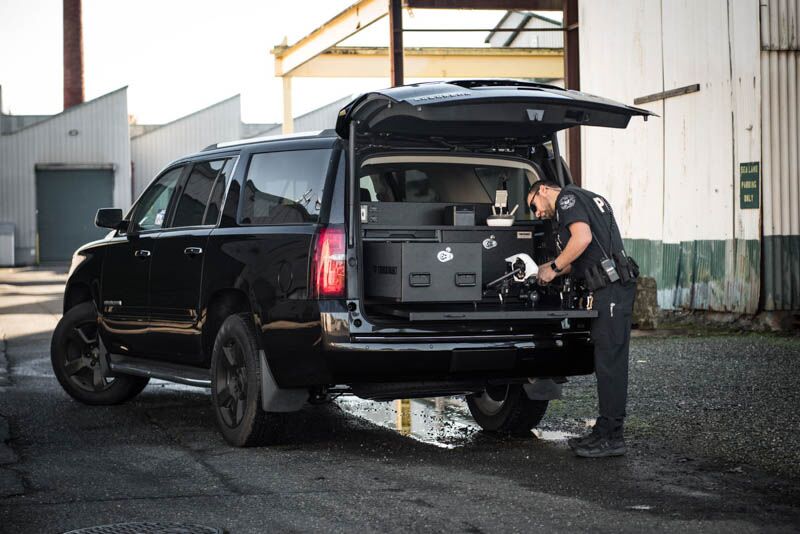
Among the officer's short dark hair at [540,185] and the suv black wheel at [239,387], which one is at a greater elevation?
the officer's short dark hair at [540,185]

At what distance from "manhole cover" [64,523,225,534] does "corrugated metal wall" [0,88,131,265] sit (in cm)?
3946

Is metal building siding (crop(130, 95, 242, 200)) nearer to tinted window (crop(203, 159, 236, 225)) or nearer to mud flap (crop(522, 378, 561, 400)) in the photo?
tinted window (crop(203, 159, 236, 225))

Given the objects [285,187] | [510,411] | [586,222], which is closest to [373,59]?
[510,411]

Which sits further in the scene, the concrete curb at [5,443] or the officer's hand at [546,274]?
the officer's hand at [546,274]

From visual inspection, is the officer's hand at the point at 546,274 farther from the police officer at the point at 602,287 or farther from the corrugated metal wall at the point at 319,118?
the corrugated metal wall at the point at 319,118

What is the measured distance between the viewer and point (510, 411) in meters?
8.11

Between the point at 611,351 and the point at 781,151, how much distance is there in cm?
793

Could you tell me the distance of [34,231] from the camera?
143 ft

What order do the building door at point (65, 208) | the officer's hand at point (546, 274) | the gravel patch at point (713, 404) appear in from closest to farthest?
1. the officer's hand at point (546, 274)
2. the gravel patch at point (713, 404)
3. the building door at point (65, 208)

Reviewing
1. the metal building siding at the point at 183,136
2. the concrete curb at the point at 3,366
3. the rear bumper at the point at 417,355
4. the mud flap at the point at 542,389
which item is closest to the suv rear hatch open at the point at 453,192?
the rear bumper at the point at 417,355

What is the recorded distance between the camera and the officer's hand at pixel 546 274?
7.25m

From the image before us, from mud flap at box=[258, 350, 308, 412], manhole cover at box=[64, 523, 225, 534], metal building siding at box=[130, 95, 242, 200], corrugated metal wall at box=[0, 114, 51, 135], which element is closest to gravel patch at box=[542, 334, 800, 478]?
mud flap at box=[258, 350, 308, 412]

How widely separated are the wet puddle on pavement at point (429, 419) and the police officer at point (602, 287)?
0.72m

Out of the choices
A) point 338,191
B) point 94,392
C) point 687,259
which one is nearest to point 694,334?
point 687,259
